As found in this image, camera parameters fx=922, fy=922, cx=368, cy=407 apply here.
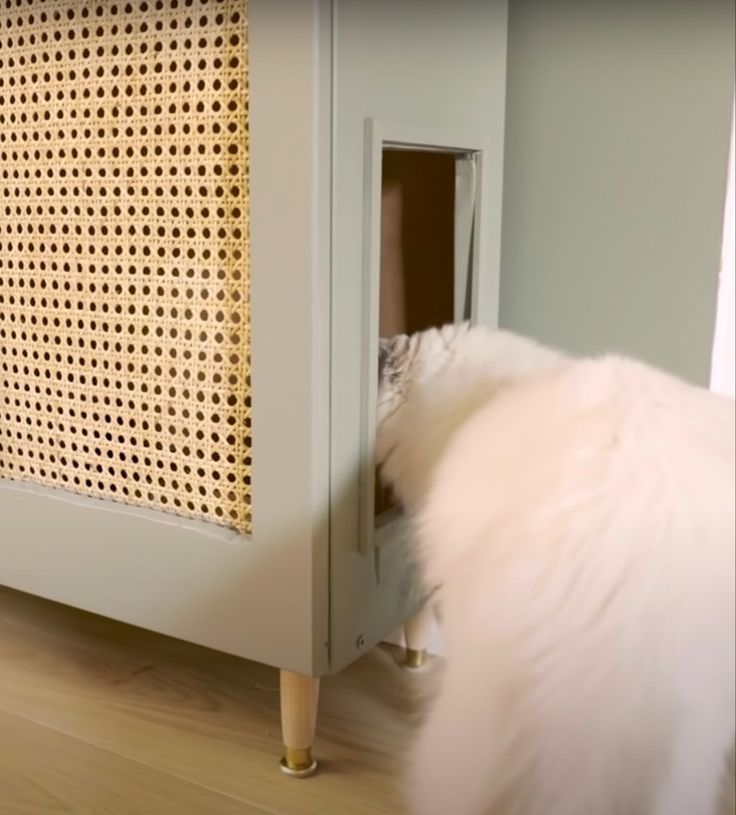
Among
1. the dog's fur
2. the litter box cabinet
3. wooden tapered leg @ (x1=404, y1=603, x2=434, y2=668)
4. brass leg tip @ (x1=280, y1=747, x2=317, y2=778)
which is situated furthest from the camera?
wooden tapered leg @ (x1=404, y1=603, x2=434, y2=668)

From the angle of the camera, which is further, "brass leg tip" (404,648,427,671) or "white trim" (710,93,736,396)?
"brass leg tip" (404,648,427,671)

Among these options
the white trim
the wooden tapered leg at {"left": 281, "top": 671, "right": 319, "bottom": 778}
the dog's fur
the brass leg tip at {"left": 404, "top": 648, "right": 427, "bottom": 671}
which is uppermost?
the white trim

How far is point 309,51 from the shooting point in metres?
0.64

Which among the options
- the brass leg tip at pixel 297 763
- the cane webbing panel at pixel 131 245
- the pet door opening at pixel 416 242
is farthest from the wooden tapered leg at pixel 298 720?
the pet door opening at pixel 416 242

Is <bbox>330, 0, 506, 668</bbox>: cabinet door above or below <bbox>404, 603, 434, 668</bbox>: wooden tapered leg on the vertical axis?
above

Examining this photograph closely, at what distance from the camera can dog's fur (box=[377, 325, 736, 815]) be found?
1.54 ft

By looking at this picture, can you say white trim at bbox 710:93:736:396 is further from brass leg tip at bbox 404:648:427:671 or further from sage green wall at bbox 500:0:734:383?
brass leg tip at bbox 404:648:427:671

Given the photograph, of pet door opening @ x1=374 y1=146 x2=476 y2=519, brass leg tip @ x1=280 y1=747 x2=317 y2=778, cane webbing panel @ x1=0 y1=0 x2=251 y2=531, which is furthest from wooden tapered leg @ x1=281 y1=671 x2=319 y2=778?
Answer: pet door opening @ x1=374 y1=146 x2=476 y2=519

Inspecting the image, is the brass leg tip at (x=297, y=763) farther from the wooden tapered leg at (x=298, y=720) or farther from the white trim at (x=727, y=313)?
the white trim at (x=727, y=313)

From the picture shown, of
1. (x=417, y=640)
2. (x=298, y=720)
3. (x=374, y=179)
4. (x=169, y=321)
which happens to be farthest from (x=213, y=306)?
(x=417, y=640)

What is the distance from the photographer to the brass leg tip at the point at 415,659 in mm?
1000

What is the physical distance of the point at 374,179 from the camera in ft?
2.31

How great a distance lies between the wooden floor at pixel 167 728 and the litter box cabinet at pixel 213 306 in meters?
0.06

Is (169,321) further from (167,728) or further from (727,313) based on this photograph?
(727,313)
